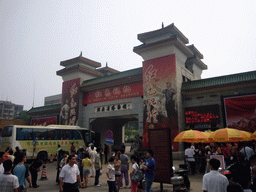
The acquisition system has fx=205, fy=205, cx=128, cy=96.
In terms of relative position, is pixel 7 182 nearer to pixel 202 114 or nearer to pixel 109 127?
pixel 202 114

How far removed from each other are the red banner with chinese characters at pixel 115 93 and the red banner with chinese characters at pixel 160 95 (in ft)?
5.00

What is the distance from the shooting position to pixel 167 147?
7359mm

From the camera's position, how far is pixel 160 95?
61.1 feet

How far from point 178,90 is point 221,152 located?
819 centimetres

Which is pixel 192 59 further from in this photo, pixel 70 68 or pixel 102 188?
pixel 102 188

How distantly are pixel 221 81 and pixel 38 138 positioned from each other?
1615cm

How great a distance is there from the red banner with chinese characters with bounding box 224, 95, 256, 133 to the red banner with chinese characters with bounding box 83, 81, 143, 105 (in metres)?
8.16

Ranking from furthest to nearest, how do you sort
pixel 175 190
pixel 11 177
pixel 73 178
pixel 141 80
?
1. pixel 141 80
2. pixel 175 190
3. pixel 73 178
4. pixel 11 177

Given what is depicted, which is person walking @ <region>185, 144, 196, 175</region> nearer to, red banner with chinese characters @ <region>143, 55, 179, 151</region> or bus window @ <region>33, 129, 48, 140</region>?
red banner with chinese characters @ <region>143, 55, 179, 151</region>

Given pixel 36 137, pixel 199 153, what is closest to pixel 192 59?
pixel 199 153

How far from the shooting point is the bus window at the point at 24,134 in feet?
52.7

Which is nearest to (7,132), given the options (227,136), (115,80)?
(115,80)

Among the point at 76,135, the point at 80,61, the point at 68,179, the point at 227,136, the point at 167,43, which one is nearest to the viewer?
the point at 68,179

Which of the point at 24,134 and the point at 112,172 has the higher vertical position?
the point at 24,134
